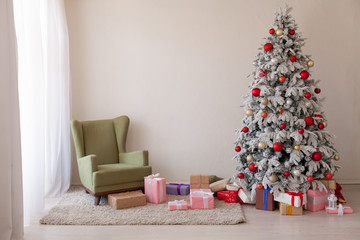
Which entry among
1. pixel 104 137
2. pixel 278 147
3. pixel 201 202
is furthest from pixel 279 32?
pixel 104 137

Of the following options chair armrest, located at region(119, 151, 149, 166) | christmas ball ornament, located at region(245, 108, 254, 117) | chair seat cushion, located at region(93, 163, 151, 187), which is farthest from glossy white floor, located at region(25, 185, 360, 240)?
chair armrest, located at region(119, 151, 149, 166)

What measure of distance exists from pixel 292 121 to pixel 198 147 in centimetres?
170

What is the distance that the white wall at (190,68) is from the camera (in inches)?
216

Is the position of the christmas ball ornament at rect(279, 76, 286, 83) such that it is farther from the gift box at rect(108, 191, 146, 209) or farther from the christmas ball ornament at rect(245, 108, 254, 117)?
the gift box at rect(108, 191, 146, 209)

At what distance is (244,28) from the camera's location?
5520mm

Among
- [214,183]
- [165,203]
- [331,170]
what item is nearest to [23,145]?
[165,203]

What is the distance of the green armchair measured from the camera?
4496mm

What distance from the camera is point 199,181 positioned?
4691 millimetres

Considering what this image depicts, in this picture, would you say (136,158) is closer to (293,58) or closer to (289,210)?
(289,210)

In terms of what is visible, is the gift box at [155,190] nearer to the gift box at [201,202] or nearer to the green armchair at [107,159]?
the green armchair at [107,159]

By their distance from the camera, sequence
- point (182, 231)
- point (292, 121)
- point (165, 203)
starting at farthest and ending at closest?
point (165, 203)
point (292, 121)
point (182, 231)

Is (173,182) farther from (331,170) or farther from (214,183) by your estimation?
(331,170)

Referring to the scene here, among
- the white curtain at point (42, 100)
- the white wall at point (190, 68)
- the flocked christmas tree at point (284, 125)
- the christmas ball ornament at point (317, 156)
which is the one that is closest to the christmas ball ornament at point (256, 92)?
the flocked christmas tree at point (284, 125)

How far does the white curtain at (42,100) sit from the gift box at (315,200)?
2.78 m
